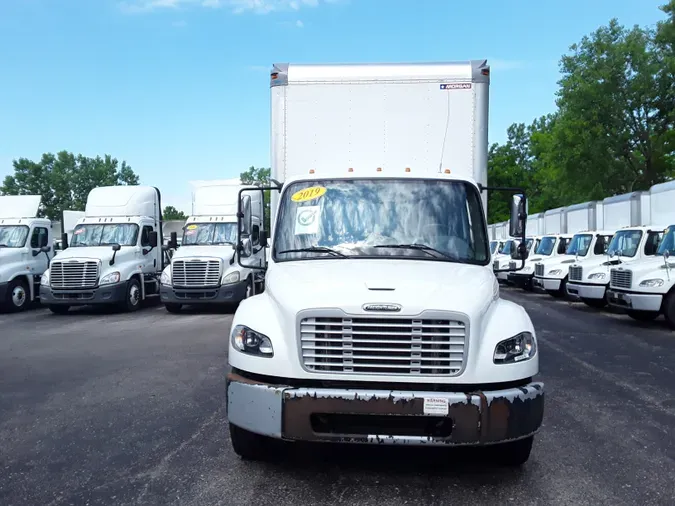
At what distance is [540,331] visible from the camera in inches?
490

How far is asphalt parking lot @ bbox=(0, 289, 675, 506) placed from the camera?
173 inches

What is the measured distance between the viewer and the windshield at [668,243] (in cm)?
1346

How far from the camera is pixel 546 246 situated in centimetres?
2294

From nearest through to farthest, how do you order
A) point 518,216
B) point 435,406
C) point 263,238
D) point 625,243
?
point 435,406
point 518,216
point 263,238
point 625,243

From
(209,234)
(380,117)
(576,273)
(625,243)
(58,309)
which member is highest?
(380,117)

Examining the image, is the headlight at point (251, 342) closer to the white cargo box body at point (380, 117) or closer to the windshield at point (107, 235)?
the white cargo box body at point (380, 117)

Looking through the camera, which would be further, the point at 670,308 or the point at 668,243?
the point at 668,243

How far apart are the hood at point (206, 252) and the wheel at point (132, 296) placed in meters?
1.30

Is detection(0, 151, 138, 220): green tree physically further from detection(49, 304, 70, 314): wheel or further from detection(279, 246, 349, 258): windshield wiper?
detection(279, 246, 349, 258): windshield wiper

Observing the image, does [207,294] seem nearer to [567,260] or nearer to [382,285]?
[567,260]

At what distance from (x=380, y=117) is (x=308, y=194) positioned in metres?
1.70

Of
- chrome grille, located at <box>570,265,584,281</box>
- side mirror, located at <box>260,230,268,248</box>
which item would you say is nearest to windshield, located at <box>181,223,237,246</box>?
chrome grille, located at <box>570,265,584,281</box>

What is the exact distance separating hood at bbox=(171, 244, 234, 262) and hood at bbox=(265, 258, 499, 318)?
36.7ft

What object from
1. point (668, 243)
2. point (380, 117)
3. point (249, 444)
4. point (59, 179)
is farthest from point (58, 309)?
point (59, 179)
